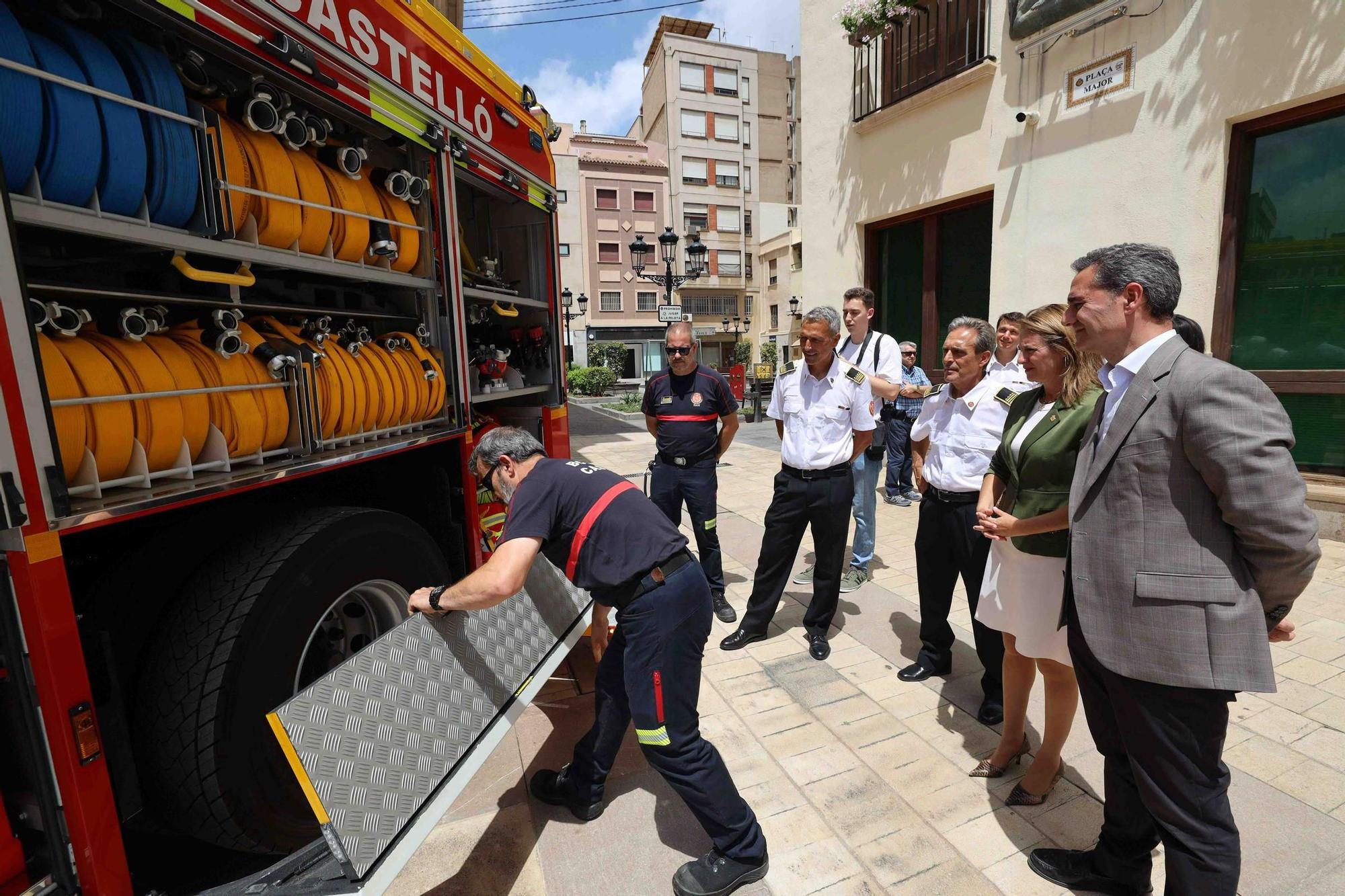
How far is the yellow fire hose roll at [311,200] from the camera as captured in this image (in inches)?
84.7

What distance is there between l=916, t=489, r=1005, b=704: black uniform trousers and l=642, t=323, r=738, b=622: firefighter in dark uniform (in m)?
1.28

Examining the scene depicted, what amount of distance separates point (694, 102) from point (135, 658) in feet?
→ 141

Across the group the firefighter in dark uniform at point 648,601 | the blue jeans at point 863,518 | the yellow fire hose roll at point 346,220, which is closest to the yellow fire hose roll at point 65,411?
the firefighter in dark uniform at point 648,601

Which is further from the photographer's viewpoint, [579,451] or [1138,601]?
[579,451]

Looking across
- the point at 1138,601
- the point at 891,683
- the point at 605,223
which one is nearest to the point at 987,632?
the point at 891,683

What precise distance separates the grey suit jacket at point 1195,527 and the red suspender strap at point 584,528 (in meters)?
1.35

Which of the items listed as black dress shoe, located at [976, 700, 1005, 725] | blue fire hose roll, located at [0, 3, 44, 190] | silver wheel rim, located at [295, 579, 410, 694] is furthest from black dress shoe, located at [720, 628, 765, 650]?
blue fire hose roll, located at [0, 3, 44, 190]

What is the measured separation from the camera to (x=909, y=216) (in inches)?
321

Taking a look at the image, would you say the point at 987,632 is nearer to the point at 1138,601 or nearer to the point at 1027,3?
the point at 1138,601

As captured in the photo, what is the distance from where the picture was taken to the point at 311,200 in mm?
2174

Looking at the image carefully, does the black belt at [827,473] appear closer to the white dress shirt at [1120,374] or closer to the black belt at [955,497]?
the black belt at [955,497]

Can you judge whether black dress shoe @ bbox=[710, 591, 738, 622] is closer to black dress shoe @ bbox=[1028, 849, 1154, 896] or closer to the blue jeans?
the blue jeans

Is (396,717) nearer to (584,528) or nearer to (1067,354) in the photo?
(584,528)

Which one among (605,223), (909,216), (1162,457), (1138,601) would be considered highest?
(605,223)
